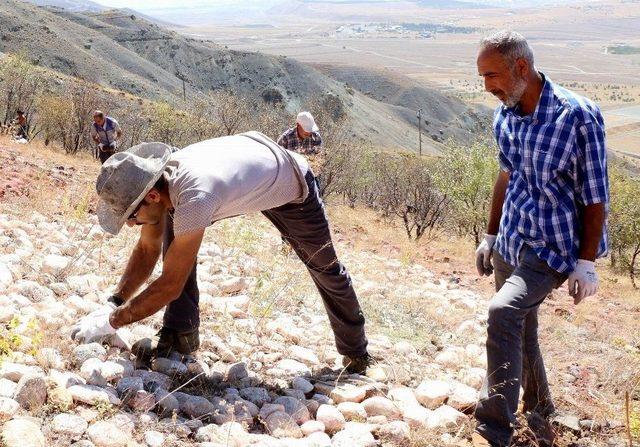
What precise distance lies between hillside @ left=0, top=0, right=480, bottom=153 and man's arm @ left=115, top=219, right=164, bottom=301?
60.8 metres

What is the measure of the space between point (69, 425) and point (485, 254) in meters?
2.25

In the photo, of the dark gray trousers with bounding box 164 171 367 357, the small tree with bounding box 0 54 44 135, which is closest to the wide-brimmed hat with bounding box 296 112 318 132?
the dark gray trousers with bounding box 164 171 367 357

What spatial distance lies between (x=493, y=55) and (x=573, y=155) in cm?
57

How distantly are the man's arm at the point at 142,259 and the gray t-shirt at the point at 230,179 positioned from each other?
44 cm

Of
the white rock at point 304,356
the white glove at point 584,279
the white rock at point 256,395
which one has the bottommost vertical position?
the white rock at point 304,356

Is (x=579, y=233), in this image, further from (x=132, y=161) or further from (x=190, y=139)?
(x=190, y=139)

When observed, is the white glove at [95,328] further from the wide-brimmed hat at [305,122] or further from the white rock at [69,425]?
the wide-brimmed hat at [305,122]

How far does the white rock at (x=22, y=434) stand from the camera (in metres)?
2.33

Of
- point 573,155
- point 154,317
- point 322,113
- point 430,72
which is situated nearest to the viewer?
point 573,155

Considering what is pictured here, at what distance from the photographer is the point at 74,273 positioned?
4.48m

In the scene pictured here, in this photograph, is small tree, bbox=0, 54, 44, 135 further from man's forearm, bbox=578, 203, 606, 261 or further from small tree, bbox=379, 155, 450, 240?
man's forearm, bbox=578, 203, 606, 261

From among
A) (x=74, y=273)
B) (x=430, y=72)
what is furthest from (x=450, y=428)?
(x=430, y=72)

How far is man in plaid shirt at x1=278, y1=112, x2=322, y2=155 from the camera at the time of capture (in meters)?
7.65

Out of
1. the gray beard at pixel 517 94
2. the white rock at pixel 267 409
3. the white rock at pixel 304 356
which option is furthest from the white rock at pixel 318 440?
the gray beard at pixel 517 94
